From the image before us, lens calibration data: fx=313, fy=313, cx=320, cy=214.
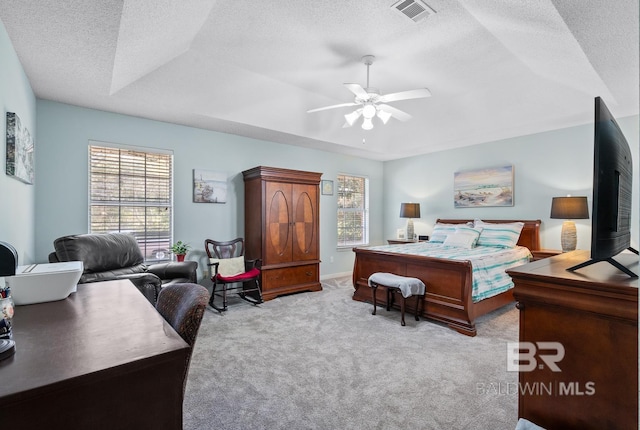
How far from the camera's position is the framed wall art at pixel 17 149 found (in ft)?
7.23

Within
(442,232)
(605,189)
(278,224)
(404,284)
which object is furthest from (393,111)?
(442,232)

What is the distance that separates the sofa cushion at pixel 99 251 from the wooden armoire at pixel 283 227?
163 cm

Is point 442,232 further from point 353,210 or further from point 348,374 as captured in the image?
point 348,374

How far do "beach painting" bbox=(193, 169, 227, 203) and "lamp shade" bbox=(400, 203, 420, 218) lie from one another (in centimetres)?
342

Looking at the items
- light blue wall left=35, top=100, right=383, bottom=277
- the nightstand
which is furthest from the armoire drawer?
the nightstand

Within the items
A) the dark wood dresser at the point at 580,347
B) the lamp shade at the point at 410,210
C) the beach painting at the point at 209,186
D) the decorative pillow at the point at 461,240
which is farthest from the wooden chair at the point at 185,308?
the lamp shade at the point at 410,210

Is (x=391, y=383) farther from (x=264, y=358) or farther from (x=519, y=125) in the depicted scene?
(x=519, y=125)

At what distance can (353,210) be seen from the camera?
6676 mm

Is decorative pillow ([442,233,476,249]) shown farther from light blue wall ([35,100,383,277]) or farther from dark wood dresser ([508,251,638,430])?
dark wood dresser ([508,251,638,430])

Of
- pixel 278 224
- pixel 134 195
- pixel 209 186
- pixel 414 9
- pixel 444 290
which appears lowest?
pixel 444 290

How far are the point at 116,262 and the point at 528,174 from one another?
5.87 meters

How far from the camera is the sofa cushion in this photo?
9.70 ft

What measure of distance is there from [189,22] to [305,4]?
1.00m

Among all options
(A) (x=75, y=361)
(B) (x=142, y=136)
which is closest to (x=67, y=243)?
(B) (x=142, y=136)
